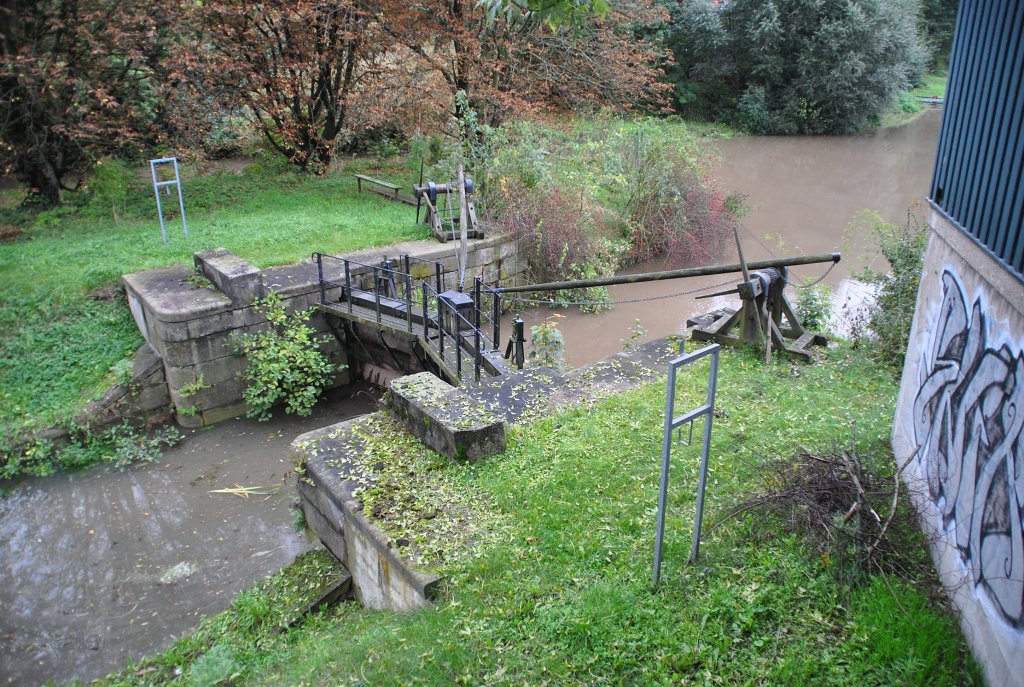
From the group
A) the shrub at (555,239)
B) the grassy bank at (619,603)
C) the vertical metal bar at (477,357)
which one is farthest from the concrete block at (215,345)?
the shrub at (555,239)

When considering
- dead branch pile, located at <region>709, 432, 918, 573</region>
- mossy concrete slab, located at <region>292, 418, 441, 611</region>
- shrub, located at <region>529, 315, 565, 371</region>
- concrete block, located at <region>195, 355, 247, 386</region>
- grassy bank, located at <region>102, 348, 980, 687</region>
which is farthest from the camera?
concrete block, located at <region>195, 355, 247, 386</region>

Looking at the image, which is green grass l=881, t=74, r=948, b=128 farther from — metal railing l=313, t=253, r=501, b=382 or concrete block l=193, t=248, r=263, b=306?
concrete block l=193, t=248, r=263, b=306

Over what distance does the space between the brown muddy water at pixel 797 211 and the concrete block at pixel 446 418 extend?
459 centimetres

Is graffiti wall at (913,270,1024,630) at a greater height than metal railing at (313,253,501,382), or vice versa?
graffiti wall at (913,270,1024,630)

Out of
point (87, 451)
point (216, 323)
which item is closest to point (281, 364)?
point (216, 323)

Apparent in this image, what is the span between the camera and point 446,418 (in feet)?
22.2

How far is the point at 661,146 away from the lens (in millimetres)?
17125

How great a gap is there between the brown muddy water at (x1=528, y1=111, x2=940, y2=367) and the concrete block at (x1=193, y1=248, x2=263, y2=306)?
4.71m

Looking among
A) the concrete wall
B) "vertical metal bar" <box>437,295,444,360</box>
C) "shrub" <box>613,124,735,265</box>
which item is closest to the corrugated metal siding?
the concrete wall

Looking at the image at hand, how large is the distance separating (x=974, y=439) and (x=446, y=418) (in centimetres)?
410

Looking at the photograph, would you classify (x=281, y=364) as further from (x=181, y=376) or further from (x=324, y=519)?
(x=324, y=519)

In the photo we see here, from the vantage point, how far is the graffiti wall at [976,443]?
3789 mm

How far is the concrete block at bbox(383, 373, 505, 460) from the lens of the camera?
6641mm

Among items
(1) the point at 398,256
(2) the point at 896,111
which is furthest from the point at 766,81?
(1) the point at 398,256
